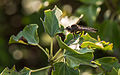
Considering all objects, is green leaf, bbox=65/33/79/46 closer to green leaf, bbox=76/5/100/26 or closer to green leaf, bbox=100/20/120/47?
green leaf, bbox=76/5/100/26

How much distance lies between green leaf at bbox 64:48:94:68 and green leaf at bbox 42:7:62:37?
101mm

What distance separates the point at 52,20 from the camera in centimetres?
Result: 65

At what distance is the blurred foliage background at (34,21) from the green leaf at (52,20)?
2.34 ft

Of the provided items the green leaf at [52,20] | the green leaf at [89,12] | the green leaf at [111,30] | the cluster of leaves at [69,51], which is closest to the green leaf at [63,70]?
the cluster of leaves at [69,51]

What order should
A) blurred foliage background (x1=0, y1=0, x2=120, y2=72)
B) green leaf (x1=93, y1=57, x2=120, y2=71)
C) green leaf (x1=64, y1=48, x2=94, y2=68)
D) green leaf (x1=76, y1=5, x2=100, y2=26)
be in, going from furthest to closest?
blurred foliage background (x1=0, y1=0, x2=120, y2=72)
green leaf (x1=76, y1=5, x2=100, y2=26)
green leaf (x1=93, y1=57, x2=120, y2=71)
green leaf (x1=64, y1=48, x2=94, y2=68)

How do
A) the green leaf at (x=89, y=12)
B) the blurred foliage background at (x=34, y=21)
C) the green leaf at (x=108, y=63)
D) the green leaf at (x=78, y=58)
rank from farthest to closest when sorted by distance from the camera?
the blurred foliage background at (x=34, y=21)
the green leaf at (x=89, y=12)
the green leaf at (x=108, y=63)
the green leaf at (x=78, y=58)

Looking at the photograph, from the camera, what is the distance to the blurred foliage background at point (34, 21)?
1.46 meters

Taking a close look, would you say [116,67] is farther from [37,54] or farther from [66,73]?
[37,54]

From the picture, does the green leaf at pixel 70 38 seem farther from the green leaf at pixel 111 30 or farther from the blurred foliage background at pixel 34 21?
the green leaf at pixel 111 30

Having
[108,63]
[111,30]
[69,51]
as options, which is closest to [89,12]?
[111,30]

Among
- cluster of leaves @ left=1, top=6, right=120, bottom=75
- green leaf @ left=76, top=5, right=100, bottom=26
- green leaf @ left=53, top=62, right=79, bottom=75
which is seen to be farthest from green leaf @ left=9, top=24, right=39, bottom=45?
green leaf @ left=76, top=5, right=100, bottom=26

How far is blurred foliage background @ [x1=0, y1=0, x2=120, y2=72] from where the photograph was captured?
1.46m

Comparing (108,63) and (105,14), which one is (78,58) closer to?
(108,63)

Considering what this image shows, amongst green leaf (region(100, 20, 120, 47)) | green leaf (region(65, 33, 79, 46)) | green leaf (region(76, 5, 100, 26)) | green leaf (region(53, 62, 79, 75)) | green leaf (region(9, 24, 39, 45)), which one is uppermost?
green leaf (region(76, 5, 100, 26))
